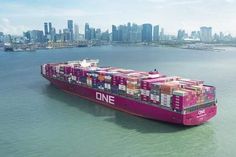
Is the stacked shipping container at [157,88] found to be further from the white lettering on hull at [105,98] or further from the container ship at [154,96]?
the white lettering on hull at [105,98]

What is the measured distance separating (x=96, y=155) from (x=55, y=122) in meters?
13.0

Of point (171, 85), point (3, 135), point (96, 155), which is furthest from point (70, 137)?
point (171, 85)

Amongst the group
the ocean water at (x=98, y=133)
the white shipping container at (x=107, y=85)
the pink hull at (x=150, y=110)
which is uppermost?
the white shipping container at (x=107, y=85)

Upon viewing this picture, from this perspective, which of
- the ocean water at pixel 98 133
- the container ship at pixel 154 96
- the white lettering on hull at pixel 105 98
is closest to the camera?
the ocean water at pixel 98 133

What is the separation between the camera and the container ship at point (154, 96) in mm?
38875

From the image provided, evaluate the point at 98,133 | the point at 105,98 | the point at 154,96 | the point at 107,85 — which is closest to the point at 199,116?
the point at 154,96

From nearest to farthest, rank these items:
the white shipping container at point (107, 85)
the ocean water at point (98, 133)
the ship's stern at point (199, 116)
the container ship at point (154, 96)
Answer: the ocean water at point (98, 133)
the ship's stern at point (199, 116)
the container ship at point (154, 96)
the white shipping container at point (107, 85)

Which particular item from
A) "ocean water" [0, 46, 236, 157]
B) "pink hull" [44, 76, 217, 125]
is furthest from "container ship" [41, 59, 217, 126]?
"ocean water" [0, 46, 236, 157]

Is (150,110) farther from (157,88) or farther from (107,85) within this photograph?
(107,85)

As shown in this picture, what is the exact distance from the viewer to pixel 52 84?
7425 centimetres

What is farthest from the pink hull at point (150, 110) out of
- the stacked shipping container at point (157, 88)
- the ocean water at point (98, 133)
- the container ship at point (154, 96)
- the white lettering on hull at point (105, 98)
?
the ocean water at point (98, 133)

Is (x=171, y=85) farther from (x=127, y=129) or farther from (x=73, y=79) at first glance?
(x=73, y=79)

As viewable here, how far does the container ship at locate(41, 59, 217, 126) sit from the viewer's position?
38.9 metres

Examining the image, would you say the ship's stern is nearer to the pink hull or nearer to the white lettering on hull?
the pink hull
